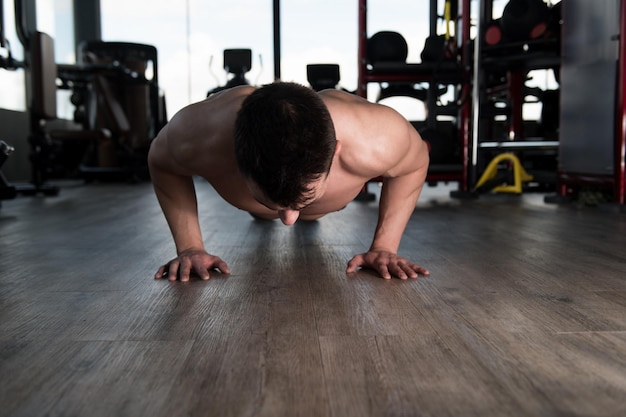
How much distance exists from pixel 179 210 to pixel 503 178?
9.08ft

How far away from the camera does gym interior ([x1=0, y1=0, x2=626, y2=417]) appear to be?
63 cm

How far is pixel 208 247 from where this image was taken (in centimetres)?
171

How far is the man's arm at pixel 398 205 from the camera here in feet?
4.05

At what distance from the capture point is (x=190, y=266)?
125 centimetres

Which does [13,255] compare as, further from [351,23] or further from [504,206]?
[351,23]

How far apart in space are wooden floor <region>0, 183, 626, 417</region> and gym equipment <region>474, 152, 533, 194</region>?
6.01 ft

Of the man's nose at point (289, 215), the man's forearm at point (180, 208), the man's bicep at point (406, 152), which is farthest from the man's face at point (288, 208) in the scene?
the man's forearm at point (180, 208)

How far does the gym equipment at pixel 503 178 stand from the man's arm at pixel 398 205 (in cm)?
231

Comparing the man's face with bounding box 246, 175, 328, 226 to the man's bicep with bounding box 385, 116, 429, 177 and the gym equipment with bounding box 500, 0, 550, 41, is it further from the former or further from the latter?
the gym equipment with bounding box 500, 0, 550, 41

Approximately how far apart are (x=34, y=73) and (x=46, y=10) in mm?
2829

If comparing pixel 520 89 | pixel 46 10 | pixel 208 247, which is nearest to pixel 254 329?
pixel 208 247

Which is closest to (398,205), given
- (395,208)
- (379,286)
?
(395,208)

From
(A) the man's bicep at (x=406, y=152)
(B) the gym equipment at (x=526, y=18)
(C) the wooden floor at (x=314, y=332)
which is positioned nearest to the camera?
(C) the wooden floor at (x=314, y=332)

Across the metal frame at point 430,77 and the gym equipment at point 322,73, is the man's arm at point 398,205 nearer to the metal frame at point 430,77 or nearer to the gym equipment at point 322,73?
the metal frame at point 430,77
